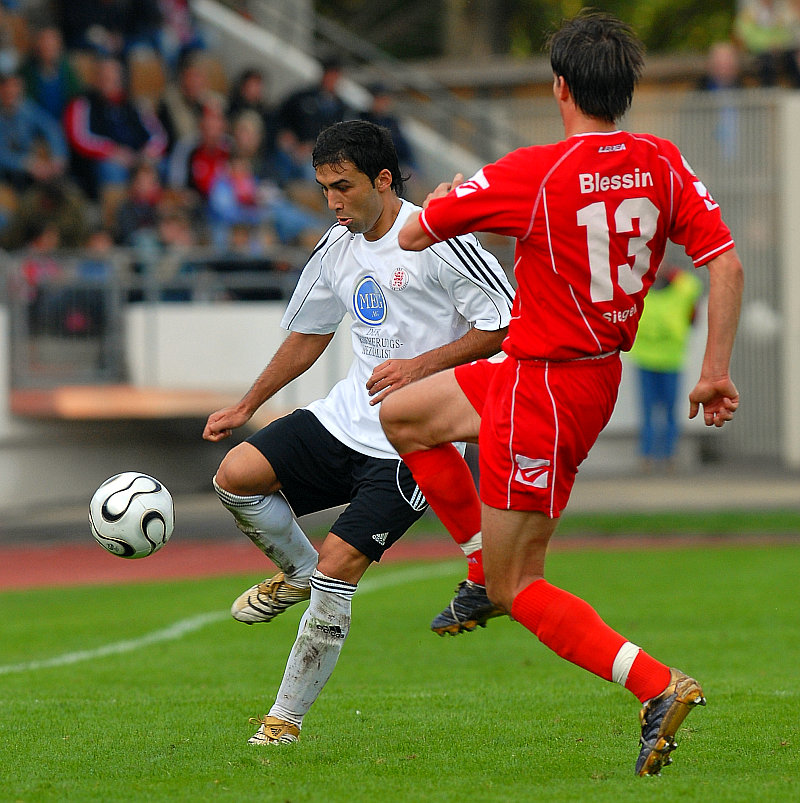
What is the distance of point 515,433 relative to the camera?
4.81 meters

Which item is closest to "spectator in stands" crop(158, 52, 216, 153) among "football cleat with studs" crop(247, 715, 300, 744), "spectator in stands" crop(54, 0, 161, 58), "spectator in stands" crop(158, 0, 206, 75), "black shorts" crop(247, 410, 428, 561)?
"spectator in stands" crop(158, 0, 206, 75)

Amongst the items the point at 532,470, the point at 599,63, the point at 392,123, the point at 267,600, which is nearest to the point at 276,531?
the point at 267,600

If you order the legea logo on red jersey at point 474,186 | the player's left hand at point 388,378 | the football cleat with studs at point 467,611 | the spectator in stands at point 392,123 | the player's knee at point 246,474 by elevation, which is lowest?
the football cleat with studs at point 467,611

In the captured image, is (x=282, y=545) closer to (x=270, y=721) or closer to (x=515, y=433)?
(x=270, y=721)

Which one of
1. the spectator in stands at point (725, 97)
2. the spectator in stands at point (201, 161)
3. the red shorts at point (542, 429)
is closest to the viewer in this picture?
the red shorts at point (542, 429)

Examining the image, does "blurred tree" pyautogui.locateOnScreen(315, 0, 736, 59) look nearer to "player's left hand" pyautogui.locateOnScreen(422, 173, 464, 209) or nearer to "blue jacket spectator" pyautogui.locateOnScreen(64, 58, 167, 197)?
"blue jacket spectator" pyautogui.locateOnScreen(64, 58, 167, 197)

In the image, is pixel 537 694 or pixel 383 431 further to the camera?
pixel 537 694

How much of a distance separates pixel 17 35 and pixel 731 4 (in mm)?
19954

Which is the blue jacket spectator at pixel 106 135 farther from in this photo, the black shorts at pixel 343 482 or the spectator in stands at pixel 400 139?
the black shorts at pixel 343 482

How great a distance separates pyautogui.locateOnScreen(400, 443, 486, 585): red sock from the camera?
5484 mm

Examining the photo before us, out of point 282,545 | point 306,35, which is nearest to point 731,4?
point 306,35

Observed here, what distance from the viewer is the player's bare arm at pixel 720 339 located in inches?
178

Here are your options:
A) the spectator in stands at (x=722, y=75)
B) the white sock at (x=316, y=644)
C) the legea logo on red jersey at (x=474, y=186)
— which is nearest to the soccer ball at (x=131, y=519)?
the white sock at (x=316, y=644)

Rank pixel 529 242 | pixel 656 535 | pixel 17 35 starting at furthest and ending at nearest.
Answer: pixel 17 35 < pixel 656 535 < pixel 529 242
